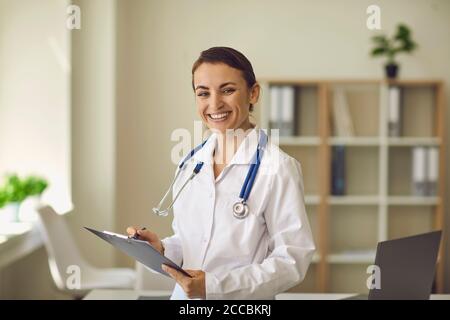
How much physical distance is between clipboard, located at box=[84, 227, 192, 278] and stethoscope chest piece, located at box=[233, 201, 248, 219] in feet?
0.36

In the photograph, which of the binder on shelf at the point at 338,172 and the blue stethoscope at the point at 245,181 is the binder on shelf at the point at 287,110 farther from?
the blue stethoscope at the point at 245,181

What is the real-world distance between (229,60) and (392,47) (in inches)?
95.8

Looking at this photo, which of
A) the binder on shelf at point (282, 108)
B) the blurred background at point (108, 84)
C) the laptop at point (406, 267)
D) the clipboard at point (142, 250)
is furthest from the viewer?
the binder on shelf at point (282, 108)

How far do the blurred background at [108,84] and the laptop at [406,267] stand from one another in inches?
16.2

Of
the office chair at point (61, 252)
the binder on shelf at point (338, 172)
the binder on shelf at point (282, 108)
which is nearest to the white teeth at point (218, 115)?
the office chair at point (61, 252)

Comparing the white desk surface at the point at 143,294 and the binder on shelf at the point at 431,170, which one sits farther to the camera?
the binder on shelf at the point at 431,170

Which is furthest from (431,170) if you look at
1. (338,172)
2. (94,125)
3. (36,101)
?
(36,101)

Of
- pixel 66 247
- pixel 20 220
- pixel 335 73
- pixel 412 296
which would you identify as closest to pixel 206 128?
pixel 412 296

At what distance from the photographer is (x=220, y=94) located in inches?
33.6

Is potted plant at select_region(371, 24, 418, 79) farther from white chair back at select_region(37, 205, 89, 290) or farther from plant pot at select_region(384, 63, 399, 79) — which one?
white chair back at select_region(37, 205, 89, 290)

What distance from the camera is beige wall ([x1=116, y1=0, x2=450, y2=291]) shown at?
106cm

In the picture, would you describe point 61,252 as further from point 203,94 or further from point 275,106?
point 203,94

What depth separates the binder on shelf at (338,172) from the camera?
9.82 feet
